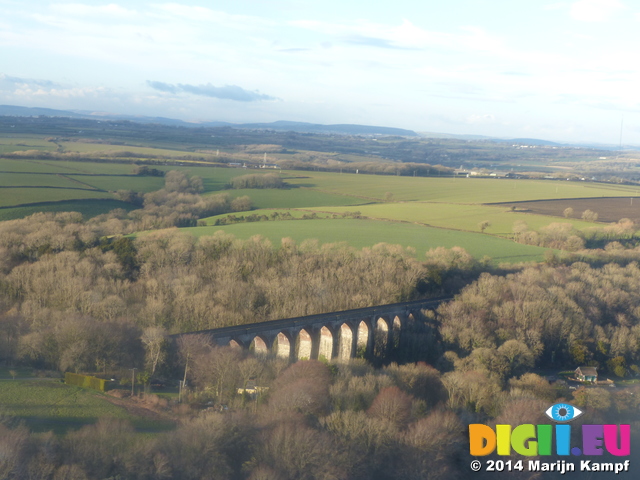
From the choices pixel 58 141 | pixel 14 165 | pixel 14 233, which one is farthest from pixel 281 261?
pixel 58 141

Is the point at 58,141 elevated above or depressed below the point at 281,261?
above

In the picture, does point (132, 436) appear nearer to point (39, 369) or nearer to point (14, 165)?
point (39, 369)

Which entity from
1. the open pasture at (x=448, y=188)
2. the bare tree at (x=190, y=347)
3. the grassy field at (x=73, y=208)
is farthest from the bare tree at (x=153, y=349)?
the open pasture at (x=448, y=188)

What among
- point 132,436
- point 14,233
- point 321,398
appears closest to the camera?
point 132,436

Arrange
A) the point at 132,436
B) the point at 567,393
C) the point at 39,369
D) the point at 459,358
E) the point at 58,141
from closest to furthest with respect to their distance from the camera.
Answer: the point at 132,436 → the point at 39,369 → the point at 567,393 → the point at 459,358 → the point at 58,141

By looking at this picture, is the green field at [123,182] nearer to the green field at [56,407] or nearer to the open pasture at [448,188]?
the open pasture at [448,188]
